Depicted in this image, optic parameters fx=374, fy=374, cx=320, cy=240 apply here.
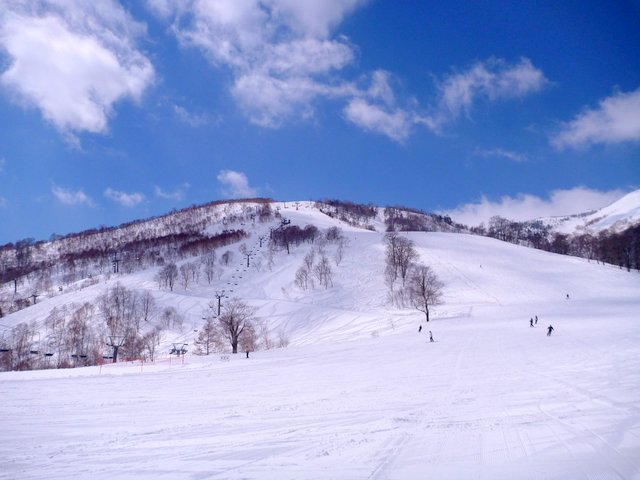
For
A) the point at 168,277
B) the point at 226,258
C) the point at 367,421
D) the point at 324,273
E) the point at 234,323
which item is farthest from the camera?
the point at 226,258

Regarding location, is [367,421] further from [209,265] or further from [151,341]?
[209,265]

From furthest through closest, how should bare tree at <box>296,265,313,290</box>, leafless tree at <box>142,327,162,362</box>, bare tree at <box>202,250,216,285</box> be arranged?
bare tree at <box>202,250,216,285</box> < bare tree at <box>296,265,313,290</box> < leafless tree at <box>142,327,162,362</box>

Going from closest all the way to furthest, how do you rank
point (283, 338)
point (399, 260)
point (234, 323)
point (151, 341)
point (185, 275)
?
point (234, 323), point (283, 338), point (151, 341), point (399, 260), point (185, 275)

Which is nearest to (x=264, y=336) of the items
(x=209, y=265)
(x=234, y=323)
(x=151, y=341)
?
(x=234, y=323)

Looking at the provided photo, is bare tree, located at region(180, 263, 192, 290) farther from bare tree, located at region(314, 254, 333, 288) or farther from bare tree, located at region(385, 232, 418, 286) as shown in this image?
bare tree, located at region(385, 232, 418, 286)

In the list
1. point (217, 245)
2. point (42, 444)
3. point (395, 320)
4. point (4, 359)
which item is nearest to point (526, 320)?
point (395, 320)

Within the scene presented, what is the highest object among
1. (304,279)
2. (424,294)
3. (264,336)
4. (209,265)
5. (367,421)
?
(209,265)

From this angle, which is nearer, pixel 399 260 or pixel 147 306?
pixel 399 260

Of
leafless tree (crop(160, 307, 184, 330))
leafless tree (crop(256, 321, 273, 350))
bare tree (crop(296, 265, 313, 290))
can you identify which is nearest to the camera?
leafless tree (crop(256, 321, 273, 350))

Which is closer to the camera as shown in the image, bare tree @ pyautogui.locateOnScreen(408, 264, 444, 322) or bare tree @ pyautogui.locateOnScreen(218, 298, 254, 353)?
bare tree @ pyautogui.locateOnScreen(218, 298, 254, 353)

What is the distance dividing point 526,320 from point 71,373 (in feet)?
171

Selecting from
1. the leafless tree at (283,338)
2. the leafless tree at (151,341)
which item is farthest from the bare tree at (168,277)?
the leafless tree at (283,338)

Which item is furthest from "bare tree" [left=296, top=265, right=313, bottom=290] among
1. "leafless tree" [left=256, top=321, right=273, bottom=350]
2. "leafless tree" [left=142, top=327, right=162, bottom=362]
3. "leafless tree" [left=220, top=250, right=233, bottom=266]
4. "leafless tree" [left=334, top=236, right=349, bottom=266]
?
"leafless tree" [left=220, top=250, right=233, bottom=266]

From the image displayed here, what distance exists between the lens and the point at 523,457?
6578 millimetres
